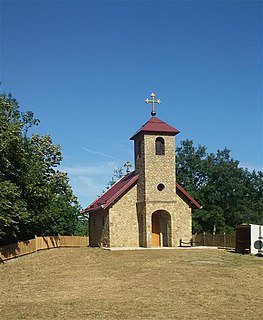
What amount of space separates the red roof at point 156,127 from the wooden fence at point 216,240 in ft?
29.1

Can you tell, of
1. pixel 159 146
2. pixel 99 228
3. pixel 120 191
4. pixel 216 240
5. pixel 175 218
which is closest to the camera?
pixel 120 191

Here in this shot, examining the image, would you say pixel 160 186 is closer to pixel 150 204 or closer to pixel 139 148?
pixel 150 204

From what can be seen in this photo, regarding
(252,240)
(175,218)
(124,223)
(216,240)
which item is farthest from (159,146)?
(252,240)

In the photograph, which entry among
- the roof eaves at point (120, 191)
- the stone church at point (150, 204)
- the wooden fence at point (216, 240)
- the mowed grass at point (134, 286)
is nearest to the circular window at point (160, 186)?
the stone church at point (150, 204)

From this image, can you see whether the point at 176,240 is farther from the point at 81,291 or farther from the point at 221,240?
the point at 81,291

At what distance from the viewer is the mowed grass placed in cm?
1441

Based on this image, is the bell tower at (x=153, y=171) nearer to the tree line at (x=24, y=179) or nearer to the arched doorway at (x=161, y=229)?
the arched doorway at (x=161, y=229)

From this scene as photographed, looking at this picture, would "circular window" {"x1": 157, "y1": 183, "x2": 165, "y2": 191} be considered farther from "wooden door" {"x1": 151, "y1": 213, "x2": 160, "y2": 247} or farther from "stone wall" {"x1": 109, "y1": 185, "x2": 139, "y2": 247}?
"wooden door" {"x1": 151, "y1": 213, "x2": 160, "y2": 247}

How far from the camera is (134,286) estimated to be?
1909 centimetres

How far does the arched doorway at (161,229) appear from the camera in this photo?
3653 cm

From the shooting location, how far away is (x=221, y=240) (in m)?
38.0

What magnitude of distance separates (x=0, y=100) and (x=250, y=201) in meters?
45.2

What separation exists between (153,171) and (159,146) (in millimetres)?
2081

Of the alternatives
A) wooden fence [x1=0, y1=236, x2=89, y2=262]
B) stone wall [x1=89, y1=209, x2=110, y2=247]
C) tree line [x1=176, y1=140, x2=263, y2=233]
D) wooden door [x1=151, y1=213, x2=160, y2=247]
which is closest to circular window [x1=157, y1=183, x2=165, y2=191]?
wooden door [x1=151, y1=213, x2=160, y2=247]
